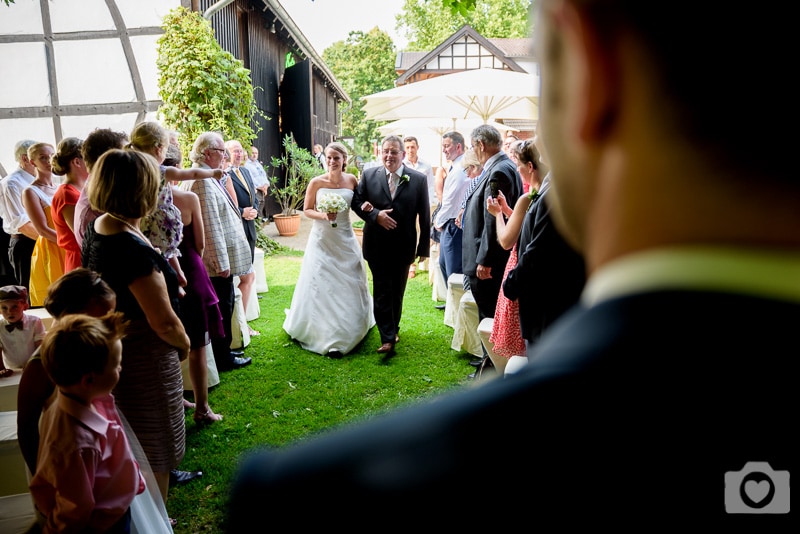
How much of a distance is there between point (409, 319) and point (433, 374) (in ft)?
6.01

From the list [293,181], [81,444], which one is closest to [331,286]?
[81,444]

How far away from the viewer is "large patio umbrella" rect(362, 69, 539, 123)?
8.23 metres

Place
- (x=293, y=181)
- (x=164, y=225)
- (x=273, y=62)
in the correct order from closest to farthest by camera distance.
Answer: (x=164, y=225) < (x=293, y=181) < (x=273, y=62)

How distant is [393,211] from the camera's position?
5738 mm

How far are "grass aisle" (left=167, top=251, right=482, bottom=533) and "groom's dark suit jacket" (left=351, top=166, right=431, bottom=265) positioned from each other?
108cm

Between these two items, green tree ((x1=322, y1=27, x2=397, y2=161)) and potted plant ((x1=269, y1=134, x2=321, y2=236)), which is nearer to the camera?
potted plant ((x1=269, y1=134, x2=321, y2=236))

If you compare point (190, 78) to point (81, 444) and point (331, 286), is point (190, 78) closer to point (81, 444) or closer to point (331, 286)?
point (331, 286)

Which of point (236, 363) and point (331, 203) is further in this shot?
point (331, 203)

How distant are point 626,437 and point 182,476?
3.82 m

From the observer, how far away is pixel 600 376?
15.1 inches

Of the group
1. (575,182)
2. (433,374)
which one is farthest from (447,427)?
(433,374)

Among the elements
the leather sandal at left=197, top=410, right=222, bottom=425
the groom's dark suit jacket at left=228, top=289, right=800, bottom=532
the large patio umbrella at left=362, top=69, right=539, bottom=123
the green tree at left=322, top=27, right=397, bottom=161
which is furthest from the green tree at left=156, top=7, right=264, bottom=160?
the green tree at left=322, top=27, right=397, bottom=161

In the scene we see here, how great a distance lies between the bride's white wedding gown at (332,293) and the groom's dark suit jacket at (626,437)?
5601mm

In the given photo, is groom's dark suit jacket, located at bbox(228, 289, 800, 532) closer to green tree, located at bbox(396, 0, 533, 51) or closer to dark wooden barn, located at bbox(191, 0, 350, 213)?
dark wooden barn, located at bbox(191, 0, 350, 213)
